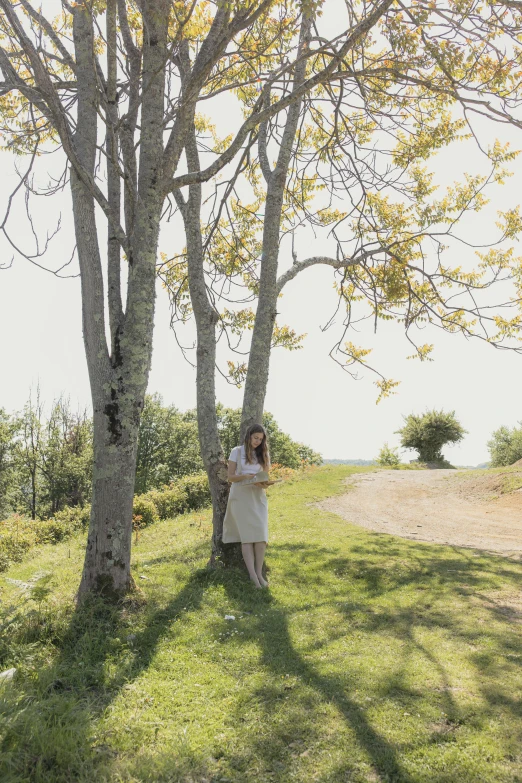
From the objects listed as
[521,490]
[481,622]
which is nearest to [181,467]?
[521,490]

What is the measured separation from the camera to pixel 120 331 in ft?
20.9

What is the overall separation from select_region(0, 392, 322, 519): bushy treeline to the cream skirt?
26239 millimetres

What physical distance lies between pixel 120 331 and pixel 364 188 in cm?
557

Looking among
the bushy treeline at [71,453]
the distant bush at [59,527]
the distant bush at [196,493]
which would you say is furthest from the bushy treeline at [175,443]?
the distant bush at [59,527]

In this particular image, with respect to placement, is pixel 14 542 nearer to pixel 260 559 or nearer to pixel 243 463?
pixel 260 559

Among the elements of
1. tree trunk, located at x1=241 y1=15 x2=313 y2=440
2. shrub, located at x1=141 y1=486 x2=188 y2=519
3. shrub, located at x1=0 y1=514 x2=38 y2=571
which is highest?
tree trunk, located at x1=241 y1=15 x2=313 y2=440

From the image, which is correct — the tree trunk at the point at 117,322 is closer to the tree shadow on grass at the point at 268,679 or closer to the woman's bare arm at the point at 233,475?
the tree shadow on grass at the point at 268,679

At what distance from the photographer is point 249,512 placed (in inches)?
286

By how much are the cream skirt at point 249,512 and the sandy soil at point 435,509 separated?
17.6 ft

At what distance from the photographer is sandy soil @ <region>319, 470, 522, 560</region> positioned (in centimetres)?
1184

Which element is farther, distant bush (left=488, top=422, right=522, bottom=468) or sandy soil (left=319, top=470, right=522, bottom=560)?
distant bush (left=488, top=422, right=522, bottom=468)

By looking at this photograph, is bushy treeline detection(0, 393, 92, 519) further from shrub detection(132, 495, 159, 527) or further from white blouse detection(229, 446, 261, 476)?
white blouse detection(229, 446, 261, 476)

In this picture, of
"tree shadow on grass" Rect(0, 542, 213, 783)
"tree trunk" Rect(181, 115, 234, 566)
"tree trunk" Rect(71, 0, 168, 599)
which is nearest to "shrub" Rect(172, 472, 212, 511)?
"tree trunk" Rect(181, 115, 234, 566)

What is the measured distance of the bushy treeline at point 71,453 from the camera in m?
34.5
